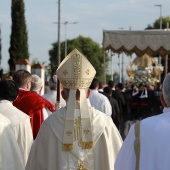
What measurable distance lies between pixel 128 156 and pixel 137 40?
10.6m

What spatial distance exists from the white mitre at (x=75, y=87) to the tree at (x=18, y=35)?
39.5 m

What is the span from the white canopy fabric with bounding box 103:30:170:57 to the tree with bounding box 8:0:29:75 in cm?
3126

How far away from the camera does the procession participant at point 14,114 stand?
6883mm

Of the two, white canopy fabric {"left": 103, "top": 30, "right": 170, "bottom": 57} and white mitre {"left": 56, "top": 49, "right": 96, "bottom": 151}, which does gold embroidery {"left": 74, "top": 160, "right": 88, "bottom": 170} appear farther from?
white canopy fabric {"left": 103, "top": 30, "right": 170, "bottom": 57}

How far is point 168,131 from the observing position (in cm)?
427

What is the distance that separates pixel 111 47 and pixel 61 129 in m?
8.95

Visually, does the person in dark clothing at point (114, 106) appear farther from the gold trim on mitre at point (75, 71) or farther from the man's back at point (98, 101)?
the gold trim on mitre at point (75, 71)

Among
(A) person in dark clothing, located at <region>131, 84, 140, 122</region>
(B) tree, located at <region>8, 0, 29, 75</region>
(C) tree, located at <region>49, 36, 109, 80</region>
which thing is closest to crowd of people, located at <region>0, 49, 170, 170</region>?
(A) person in dark clothing, located at <region>131, 84, 140, 122</region>

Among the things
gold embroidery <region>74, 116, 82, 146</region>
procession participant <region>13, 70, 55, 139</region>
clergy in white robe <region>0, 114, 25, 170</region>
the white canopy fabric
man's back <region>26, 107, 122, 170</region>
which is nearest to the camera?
clergy in white robe <region>0, 114, 25, 170</region>

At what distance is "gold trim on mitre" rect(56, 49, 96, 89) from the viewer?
21.0 feet

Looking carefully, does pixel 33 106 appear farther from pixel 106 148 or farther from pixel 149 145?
pixel 149 145

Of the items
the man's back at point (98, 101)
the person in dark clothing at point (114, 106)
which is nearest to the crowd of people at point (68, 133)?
the man's back at point (98, 101)

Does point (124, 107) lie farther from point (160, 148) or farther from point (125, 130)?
point (160, 148)

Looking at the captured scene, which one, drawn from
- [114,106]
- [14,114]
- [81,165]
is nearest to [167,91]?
[81,165]
